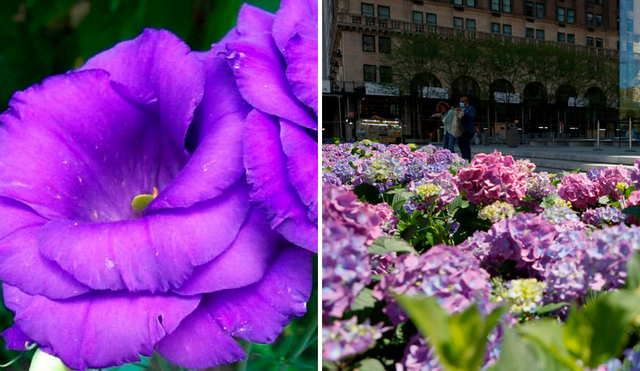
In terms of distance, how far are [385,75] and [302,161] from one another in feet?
47.8

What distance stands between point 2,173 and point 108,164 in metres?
0.13

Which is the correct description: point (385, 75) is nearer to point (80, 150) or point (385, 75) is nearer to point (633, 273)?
point (80, 150)

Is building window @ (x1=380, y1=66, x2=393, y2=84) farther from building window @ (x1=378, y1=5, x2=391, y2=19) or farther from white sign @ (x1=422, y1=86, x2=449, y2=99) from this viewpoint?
building window @ (x1=378, y1=5, x2=391, y2=19)

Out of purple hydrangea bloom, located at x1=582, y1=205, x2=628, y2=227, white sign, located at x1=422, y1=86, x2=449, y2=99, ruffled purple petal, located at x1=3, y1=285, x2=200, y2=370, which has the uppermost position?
white sign, located at x1=422, y1=86, x2=449, y2=99

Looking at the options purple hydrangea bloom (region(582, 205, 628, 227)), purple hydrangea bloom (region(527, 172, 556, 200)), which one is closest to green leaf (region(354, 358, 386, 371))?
purple hydrangea bloom (region(582, 205, 628, 227))

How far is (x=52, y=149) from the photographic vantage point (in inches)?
24.2

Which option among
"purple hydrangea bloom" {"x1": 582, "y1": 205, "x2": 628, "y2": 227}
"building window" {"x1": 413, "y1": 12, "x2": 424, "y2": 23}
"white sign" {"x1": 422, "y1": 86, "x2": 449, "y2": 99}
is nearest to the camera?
"purple hydrangea bloom" {"x1": 582, "y1": 205, "x2": 628, "y2": 227}

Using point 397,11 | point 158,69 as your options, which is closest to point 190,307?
point 158,69

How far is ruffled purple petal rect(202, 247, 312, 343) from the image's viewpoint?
62 centimetres

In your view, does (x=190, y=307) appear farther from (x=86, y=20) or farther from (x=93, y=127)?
(x=86, y=20)

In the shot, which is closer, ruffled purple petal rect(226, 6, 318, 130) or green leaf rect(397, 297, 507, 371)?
green leaf rect(397, 297, 507, 371)

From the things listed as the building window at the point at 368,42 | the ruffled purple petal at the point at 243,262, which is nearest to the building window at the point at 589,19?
the building window at the point at 368,42

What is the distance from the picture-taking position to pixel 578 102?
1010 centimetres

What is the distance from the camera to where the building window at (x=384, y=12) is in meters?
12.1
